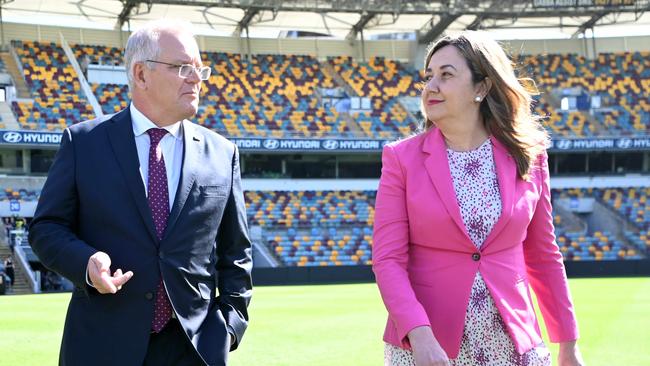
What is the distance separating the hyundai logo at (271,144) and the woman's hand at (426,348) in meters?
32.7

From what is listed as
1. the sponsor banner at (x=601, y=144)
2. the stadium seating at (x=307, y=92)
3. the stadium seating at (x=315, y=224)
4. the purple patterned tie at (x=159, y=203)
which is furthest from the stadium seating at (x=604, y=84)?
the purple patterned tie at (x=159, y=203)

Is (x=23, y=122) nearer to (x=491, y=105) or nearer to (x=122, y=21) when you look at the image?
(x=122, y=21)

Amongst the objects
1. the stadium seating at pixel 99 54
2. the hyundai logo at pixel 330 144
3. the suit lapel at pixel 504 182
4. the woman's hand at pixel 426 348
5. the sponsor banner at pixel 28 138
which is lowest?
the woman's hand at pixel 426 348

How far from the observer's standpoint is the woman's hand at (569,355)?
359cm

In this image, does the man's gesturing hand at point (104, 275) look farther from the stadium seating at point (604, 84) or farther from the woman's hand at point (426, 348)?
the stadium seating at point (604, 84)

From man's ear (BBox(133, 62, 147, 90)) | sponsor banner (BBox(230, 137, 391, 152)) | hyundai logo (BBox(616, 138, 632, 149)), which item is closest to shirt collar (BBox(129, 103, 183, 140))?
man's ear (BBox(133, 62, 147, 90))

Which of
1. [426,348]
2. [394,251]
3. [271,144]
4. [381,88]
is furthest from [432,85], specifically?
[381,88]


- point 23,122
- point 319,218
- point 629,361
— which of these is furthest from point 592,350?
point 23,122

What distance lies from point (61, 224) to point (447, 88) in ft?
5.97

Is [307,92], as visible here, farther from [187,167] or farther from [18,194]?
[187,167]

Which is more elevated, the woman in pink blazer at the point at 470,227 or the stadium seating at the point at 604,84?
the stadium seating at the point at 604,84

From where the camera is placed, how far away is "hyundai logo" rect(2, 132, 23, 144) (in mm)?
31203

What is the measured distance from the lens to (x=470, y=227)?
11.3ft

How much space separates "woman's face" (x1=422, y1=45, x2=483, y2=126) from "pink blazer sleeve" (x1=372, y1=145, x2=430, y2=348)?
0.91 feet
